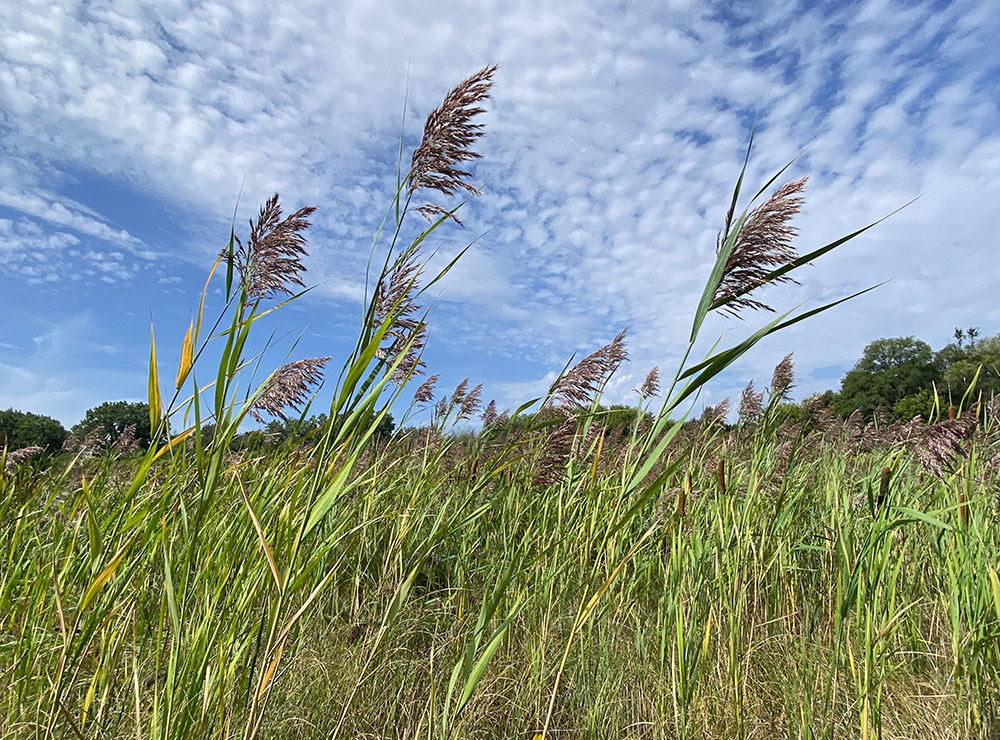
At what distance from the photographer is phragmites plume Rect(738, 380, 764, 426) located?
4.84 m

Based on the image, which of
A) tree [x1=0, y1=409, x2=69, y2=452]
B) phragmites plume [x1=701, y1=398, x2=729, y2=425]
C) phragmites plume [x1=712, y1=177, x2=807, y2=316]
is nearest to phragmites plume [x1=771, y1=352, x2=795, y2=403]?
phragmites plume [x1=701, y1=398, x2=729, y2=425]

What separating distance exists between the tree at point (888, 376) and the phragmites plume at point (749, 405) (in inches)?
417

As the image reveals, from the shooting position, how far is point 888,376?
112ft

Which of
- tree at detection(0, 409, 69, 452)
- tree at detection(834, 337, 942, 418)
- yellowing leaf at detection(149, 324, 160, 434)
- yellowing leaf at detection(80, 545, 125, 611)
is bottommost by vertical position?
yellowing leaf at detection(80, 545, 125, 611)

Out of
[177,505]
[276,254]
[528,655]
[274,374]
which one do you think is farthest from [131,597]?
[528,655]

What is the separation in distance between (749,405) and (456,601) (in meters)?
3.05

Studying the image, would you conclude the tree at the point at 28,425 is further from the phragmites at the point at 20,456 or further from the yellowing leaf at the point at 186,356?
the yellowing leaf at the point at 186,356

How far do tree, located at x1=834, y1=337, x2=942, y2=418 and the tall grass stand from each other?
13128 mm

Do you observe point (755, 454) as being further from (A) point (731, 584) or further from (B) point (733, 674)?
(B) point (733, 674)

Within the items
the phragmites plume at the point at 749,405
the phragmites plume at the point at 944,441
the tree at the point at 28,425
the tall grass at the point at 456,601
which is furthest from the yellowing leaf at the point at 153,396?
the tree at the point at 28,425

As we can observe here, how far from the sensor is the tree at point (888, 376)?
90.1ft

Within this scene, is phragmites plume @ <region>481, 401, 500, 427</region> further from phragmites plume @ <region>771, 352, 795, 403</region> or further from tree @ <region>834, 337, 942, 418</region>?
tree @ <region>834, 337, 942, 418</region>

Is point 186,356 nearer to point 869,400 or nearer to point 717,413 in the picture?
point 717,413

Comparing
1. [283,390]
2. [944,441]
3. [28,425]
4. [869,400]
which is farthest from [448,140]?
[869,400]
